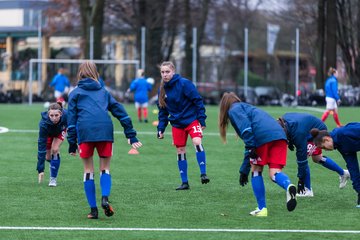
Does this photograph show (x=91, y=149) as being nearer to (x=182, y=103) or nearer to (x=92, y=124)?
(x=92, y=124)

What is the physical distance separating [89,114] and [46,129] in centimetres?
304

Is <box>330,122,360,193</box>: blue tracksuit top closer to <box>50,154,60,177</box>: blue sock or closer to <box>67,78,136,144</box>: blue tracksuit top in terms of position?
<box>67,78,136,144</box>: blue tracksuit top

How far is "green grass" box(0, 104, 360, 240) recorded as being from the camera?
1016cm

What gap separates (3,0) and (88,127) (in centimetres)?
5749

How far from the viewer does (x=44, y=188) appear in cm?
1393

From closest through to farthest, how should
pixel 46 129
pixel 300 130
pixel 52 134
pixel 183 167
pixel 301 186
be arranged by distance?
pixel 300 130 < pixel 301 186 < pixel 46 129 < pixel 52 134 < pixel 183 167

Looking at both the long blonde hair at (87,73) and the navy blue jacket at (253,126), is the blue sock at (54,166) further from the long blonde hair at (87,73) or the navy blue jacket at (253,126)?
the navy blue jacket at (253,126)

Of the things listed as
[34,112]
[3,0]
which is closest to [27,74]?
[34,112]

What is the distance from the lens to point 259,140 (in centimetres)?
1093

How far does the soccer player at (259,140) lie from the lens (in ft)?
35.3

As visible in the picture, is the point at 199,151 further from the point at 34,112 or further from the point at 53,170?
the point at 34,112

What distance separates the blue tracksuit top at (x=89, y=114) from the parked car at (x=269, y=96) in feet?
125

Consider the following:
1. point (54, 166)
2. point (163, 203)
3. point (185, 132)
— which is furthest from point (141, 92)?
point (163, 203)

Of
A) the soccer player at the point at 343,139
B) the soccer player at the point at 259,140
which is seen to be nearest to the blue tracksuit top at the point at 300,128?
the soccer player at the point at 343,139
